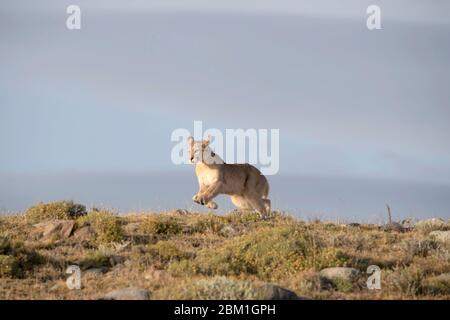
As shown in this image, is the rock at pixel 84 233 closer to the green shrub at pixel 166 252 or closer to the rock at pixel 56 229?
the rock at pixel 56 229

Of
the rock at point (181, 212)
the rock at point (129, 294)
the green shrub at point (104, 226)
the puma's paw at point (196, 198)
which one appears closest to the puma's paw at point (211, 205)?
the puma's paw at point (196, 198)

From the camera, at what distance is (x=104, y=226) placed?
21.7m

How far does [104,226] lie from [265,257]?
5.43 metres

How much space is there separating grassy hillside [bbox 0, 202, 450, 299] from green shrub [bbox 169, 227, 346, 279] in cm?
3

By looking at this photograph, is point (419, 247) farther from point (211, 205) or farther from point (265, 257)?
point (211, 205)

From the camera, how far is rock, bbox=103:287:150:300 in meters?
14.6

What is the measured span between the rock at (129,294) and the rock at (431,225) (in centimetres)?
1256

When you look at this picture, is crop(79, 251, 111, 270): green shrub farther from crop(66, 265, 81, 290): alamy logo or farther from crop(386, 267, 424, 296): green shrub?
crop(386, 267, 424, 296): green shrub

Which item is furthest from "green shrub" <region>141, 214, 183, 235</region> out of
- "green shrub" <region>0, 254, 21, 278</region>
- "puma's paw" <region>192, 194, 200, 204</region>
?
"green shrub" <region>0, 254, 21, 278</region>

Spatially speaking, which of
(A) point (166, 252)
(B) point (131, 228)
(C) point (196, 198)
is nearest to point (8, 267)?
(A) point (166, 252)

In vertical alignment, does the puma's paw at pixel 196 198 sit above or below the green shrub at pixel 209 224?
above

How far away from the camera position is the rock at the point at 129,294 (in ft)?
47.8

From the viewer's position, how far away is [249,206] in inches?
1011
